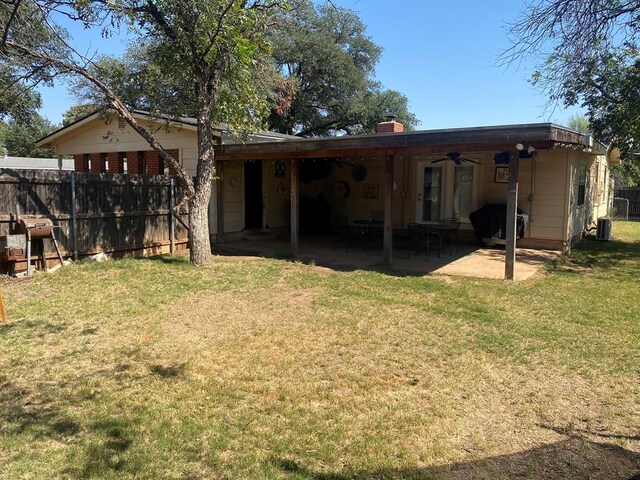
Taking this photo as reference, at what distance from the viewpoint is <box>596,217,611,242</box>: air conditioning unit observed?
42.9 feet

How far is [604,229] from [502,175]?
3.93m

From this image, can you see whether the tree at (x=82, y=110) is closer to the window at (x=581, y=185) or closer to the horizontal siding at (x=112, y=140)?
the horizontal siding at (x=112, y=140)

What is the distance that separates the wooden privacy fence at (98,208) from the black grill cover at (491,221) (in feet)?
22.0

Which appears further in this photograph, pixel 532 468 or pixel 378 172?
pixel 378 172

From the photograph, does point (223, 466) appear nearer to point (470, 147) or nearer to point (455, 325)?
point (455, 325)

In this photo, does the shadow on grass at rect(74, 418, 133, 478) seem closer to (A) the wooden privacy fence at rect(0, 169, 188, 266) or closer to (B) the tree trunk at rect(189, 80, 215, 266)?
(B) the tree trunk at rect(189, 80, 215, 266)

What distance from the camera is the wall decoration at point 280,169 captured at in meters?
13.5

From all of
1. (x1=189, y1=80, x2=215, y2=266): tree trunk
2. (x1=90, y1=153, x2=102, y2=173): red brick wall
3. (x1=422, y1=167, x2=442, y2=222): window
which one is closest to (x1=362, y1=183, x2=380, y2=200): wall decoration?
(x1=422, y1=167, x2=442, y2=222): window

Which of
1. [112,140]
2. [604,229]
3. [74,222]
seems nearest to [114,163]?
[112,140]

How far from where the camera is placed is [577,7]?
18.1 feet

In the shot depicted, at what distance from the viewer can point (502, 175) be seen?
11.5 metres

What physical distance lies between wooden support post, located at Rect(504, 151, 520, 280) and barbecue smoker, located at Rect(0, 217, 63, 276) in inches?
291

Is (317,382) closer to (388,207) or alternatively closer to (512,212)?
(512,212)

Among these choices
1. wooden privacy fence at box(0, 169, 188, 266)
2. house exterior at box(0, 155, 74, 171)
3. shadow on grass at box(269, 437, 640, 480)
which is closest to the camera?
shadow on grass at box(269, 437, 640, 480)
